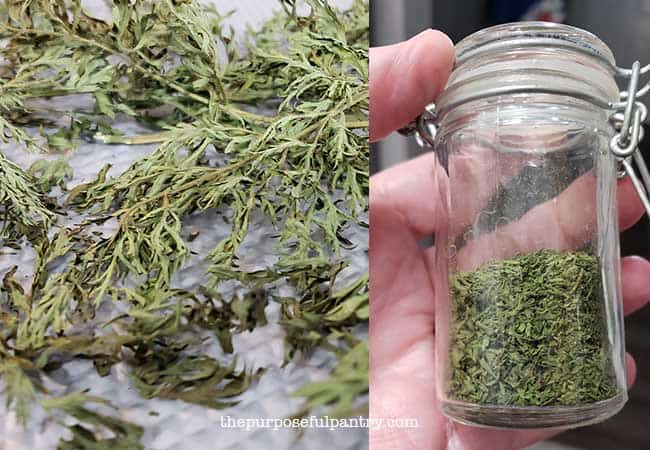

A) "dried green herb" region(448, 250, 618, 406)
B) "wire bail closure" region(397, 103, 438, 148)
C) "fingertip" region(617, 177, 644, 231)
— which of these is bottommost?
"dried green herb" region(448, 250, 618, 406)

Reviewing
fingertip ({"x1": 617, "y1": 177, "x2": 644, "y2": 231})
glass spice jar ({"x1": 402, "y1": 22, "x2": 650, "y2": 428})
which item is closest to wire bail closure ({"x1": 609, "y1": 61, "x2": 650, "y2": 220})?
glass spice jar ({"x1": 402, "y1": 22, "x2": 650, "y2": 428})

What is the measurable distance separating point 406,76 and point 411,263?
187 mm

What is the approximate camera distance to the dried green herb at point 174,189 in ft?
1.47

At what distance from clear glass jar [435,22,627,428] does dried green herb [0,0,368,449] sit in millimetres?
80

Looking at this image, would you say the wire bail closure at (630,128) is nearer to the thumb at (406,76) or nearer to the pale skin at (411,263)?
the pale skin at (411,263)

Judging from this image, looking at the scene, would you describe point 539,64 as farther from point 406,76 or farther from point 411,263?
point 411,263

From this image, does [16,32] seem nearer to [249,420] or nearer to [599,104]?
[249,420]

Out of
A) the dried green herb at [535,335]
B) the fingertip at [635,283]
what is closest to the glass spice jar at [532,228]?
the dried green herb at [535,335]

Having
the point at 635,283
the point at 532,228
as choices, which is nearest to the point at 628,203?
the point at 635,283

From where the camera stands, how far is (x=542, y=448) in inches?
28.6

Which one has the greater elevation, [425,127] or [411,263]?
[425,127]

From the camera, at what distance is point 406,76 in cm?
48

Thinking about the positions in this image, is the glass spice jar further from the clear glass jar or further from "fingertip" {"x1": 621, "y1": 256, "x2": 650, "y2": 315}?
"fingertip" {"x1": 621, "y1": 256, "x2": 650, "y2": 315}

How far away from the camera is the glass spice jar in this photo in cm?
41
